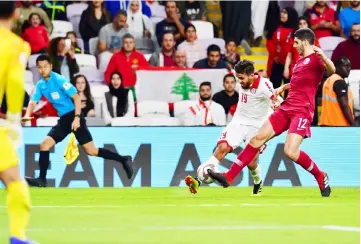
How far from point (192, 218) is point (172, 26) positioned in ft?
39.8

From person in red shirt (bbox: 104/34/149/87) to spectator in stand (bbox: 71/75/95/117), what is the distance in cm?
121

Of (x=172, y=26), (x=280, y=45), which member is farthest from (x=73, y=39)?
(x=280, y=45)

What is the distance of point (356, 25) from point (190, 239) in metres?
14.0

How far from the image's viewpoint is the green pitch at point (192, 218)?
381 inches

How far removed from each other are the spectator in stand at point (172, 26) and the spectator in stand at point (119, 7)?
1.82 ft

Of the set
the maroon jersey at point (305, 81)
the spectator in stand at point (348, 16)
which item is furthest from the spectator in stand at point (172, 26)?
the maroon jersey at point (305, 81)

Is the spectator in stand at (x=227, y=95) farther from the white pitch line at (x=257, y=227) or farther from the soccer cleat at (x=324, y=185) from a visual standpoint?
the white pitch line at (x=257, y=227)

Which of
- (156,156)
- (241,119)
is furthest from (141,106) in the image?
(241,119)

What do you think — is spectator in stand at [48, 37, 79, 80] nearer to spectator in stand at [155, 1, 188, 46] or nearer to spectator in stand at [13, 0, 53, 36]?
spectator in stand at [13, 0, 53, 36]

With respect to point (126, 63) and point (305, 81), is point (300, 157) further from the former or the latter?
point (126, 63)

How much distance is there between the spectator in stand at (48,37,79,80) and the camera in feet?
71.3

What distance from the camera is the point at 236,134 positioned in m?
16.4

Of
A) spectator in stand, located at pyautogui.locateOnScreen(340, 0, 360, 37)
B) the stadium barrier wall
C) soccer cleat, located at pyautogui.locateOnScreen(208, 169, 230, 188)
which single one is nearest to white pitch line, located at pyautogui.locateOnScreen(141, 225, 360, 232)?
soccer cleat, located at pyautogui.locateOnScreen(208, 169, 230, 188)

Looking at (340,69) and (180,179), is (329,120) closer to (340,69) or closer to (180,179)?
(340,69)
